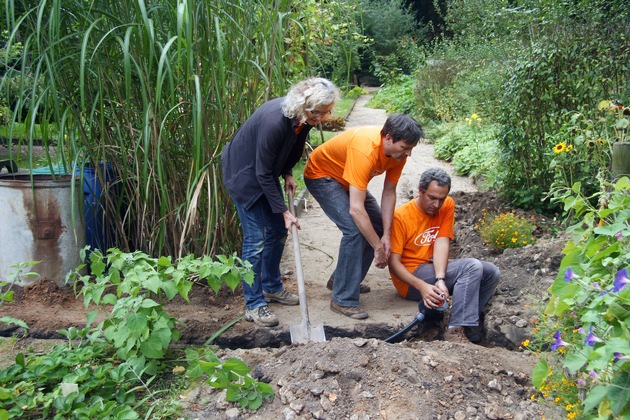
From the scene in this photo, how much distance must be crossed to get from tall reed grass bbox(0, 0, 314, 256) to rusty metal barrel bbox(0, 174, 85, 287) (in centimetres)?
24

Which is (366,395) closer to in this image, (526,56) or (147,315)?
(147,315)

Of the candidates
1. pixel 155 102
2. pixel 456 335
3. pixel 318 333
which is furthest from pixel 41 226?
pixel 456 335

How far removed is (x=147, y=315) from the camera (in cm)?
293

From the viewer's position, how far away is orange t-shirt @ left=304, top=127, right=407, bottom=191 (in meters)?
3.87

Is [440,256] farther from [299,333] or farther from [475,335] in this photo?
[299,333]

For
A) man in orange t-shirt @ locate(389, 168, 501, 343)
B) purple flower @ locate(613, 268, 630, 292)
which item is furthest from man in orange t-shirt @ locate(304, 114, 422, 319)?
purple flower @ locate(613, 268, 630, 292)

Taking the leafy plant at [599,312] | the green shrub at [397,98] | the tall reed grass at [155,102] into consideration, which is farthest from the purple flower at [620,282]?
the green shrub at [397,98]

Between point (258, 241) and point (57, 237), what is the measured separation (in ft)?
4.73

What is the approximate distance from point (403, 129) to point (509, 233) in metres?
1.79

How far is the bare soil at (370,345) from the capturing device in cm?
271

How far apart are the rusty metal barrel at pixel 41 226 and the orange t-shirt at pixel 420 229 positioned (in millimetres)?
2124

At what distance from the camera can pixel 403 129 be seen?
146 inches

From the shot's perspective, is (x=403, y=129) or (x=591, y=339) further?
(x=403, y=129)

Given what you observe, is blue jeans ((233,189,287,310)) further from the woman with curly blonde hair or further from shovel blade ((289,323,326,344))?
shovel blade ((289,323,326,344))
